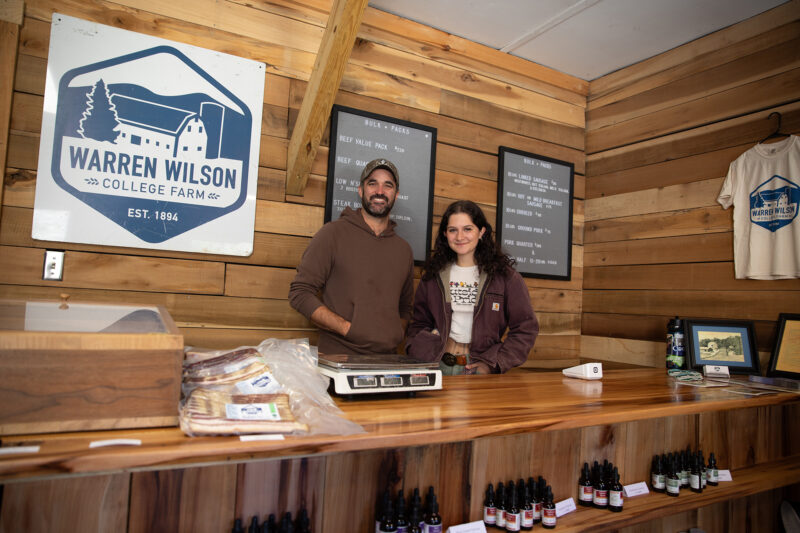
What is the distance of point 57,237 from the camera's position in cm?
218

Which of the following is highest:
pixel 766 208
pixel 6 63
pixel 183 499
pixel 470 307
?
pixel 6 63

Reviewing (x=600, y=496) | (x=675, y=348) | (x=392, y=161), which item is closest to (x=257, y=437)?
(x=600, y=496)

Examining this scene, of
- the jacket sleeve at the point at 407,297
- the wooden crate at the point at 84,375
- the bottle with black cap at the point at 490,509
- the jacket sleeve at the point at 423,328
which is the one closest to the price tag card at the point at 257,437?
the wooden crate at the point at 84,375

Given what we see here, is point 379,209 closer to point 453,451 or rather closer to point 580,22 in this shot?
point 453,451

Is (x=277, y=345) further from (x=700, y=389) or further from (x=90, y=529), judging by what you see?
(x=700, y=389)

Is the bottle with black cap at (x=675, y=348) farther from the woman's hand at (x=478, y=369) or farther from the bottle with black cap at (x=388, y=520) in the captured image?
the bottle with black cap at (x=388, y=520)

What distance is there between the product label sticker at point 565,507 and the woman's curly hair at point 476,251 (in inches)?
45.3

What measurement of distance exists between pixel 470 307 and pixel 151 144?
5.34ft

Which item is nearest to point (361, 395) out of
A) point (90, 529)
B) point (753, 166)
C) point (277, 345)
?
point (277, 345)

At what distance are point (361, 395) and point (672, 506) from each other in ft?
3.55

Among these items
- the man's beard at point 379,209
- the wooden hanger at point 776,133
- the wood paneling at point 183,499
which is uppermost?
the wooden hanger at point 776,133

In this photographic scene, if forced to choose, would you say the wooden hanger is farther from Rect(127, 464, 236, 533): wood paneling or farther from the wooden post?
the wooden post

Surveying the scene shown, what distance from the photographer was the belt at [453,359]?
92.4 inches

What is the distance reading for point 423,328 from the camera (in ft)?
8.63
